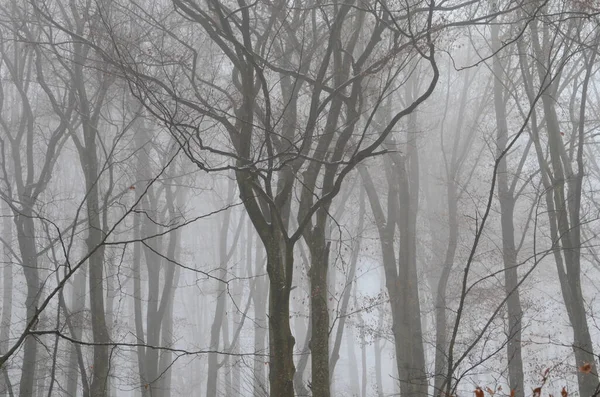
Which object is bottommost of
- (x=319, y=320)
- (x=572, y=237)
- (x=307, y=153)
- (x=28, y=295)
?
(x=319, y=320)

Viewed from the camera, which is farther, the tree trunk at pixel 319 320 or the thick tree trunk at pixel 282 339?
the tree trunk at pixel 319 320

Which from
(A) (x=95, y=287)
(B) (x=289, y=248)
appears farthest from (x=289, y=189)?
(A) (x=95, y=287)

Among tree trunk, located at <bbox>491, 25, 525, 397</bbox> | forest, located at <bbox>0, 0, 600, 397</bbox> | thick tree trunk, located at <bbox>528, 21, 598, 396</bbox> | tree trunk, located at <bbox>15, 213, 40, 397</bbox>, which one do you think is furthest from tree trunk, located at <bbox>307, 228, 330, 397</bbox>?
tree trunk, located at <bbox>15, 213, 40, 397</bbox>

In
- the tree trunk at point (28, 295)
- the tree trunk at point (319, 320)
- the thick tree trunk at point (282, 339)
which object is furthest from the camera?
the tree trunk at point (28, 295)

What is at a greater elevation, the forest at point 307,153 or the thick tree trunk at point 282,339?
the forest at point 307,153

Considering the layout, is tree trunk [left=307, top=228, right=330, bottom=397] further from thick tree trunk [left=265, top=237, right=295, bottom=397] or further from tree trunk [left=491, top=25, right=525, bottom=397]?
tree trunk [left=491, top=25, right=525, bottom=397]

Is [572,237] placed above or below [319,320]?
above

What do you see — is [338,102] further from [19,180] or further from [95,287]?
[19,180]

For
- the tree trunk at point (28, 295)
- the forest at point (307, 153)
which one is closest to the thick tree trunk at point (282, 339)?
the forest at point (307, 153)

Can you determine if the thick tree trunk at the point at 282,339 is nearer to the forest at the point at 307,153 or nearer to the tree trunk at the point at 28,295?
the forest at the point at 307,153

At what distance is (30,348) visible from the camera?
37.2 ft

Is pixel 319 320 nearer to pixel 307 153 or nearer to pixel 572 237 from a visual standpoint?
pixel 307 153

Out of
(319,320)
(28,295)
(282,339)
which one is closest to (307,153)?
(319,320)

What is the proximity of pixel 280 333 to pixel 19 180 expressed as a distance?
9913 mm
